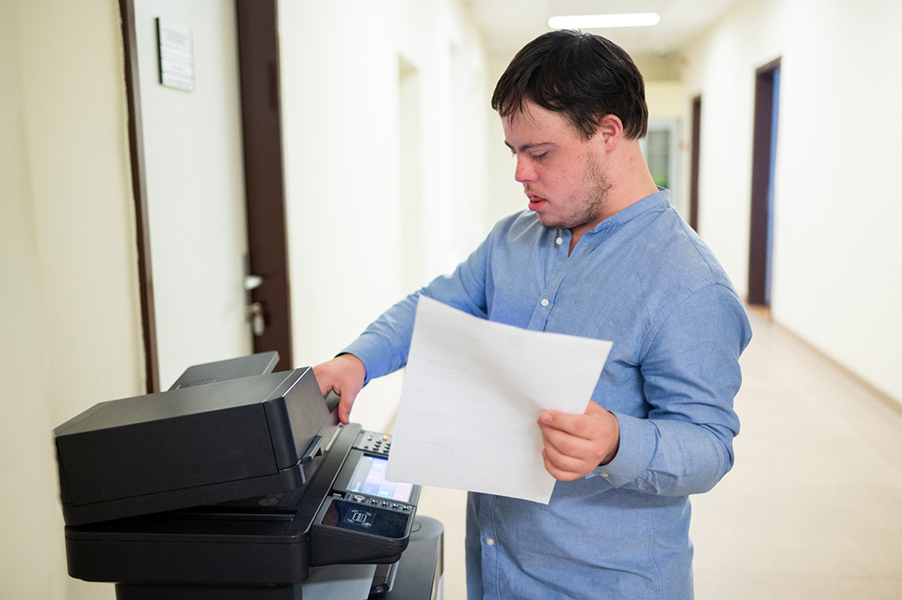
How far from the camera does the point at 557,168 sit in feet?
3.41

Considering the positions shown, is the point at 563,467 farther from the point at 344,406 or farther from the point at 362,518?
the point at 344,406

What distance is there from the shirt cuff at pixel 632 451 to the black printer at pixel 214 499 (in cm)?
27

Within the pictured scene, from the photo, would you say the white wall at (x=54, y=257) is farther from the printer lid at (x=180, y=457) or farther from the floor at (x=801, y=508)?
the floor at (x=801, y=508)

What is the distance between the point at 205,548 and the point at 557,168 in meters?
0.70

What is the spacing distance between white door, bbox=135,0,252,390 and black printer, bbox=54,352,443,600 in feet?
2.84

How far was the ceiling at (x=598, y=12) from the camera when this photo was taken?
5.17 meters

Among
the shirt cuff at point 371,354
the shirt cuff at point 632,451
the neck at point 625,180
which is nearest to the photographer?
the shirt cuff at point 632,451

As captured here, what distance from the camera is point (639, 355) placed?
0.97 meters

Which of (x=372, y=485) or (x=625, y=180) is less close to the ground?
(x=625, y=180)

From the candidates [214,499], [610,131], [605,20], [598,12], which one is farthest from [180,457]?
[605,20]

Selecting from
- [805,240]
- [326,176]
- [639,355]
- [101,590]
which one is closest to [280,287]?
[326,176]

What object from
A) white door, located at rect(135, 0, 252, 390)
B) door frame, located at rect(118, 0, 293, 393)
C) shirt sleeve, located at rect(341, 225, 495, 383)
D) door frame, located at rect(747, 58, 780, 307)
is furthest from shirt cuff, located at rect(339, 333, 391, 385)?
door frame, located at rect(747, 58, 780, 307)

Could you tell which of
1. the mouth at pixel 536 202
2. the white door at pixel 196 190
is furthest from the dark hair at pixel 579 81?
the white door at pixel 196 190

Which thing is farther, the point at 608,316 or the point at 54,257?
the point at 54,257
